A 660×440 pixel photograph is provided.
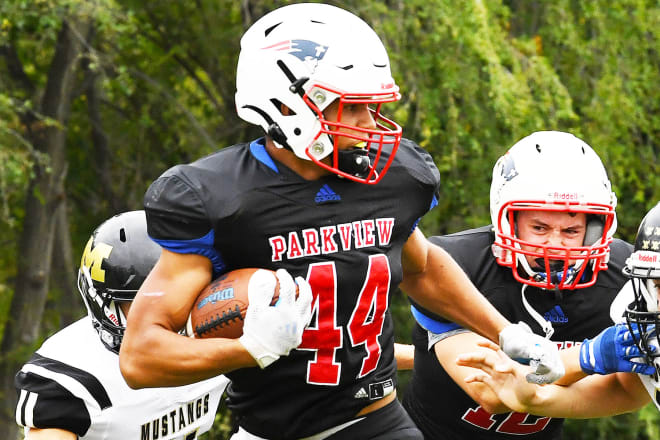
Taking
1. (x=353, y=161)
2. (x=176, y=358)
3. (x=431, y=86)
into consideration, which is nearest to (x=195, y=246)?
(x=176, y=358)

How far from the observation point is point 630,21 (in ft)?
35.7

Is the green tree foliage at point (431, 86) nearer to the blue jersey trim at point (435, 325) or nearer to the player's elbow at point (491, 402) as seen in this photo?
the blue jersey trim at point (435, 325)

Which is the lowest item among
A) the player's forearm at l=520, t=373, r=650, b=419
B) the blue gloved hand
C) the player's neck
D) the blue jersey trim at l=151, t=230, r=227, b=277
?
the player's forearm at l=520, t=373, r=650, b=419

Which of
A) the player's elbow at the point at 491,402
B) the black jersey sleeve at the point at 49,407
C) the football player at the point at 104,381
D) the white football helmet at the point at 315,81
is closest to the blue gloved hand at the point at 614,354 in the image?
the player's elbow at the point at 491,402

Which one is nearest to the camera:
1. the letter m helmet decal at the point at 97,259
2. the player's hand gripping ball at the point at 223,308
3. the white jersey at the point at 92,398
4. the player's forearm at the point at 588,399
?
the player's hand gripping ball at the point at 223,308

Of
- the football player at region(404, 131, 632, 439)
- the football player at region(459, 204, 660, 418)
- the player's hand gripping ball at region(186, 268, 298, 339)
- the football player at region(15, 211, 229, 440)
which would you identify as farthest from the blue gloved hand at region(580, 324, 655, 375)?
the football player at region(15, 211, 229, 440)

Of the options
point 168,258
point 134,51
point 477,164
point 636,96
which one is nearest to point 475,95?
point 477,164

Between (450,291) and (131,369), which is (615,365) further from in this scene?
(131,369)

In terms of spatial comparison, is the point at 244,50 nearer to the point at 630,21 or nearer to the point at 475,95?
the point at 475,95

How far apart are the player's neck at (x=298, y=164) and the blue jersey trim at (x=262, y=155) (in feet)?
0.11

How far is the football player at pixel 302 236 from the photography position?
3.37 m

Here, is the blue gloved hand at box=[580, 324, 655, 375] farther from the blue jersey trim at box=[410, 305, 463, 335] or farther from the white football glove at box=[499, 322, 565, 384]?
the blue jersey trim at box=[410, 305, 463, 335]

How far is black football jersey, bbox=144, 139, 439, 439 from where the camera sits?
342 centimetres

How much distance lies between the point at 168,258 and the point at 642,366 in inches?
65.7
